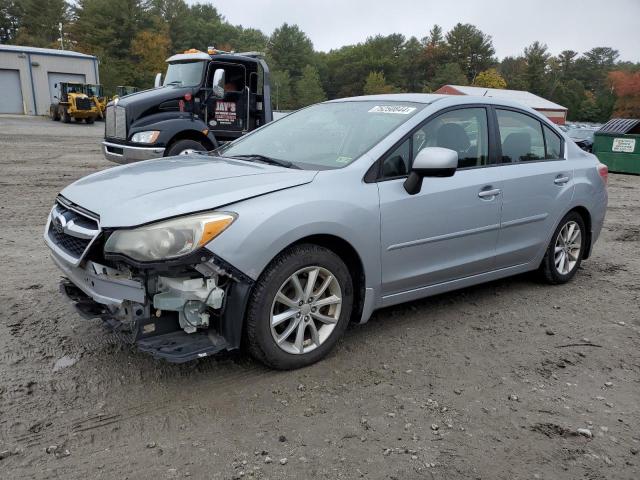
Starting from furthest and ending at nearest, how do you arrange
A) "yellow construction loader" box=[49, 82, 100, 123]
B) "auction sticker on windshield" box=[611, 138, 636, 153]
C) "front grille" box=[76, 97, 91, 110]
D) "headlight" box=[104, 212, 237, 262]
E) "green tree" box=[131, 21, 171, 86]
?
"green tree" box=[131, 21, 171, 86], "yellow construction loader" box=[49, 82, 100, 123], "front grille" box=[76, 97, 91, 110], "auction sticker on windshield" box=[611, 138, 636, 153], "headlight" box=[104, 212, 237, 262]

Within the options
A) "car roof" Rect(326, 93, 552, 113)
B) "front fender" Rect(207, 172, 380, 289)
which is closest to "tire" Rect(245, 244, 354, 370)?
"front fender" Rect(207, 172, 380, 289)

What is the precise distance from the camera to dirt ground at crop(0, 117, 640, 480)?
253 cm

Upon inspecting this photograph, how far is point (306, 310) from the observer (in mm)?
3301

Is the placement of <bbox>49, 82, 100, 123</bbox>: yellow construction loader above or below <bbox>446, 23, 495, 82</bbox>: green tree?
below

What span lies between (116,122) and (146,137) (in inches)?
39.7

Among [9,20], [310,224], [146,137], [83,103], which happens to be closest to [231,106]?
[146,137]

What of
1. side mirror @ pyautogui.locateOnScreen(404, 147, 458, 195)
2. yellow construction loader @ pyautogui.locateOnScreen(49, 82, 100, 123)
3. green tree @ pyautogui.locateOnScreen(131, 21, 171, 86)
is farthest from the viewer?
green tree @ pyautogui.locateOnScreen(131, 21, 171, 86)

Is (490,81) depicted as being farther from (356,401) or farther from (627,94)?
(356,401)

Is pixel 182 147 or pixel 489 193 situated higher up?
pixel 489 193

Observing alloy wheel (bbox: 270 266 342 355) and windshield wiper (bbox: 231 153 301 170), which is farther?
windshield wiper (bbox: 231 153 301 170)

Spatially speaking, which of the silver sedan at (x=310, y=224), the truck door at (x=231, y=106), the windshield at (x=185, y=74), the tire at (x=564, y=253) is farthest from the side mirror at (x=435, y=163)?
the windshield at (x=185, y=74)

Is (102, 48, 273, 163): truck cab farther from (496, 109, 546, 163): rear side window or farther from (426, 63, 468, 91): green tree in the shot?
(426, 63, 468, 91): green tree

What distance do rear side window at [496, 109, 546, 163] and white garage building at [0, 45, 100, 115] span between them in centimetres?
4666

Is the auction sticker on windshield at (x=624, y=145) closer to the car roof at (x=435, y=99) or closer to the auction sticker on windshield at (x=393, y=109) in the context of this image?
the car roof at (x=435, y=99)
